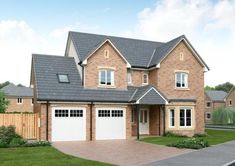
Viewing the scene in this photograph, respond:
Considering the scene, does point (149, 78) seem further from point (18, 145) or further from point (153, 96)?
point (18, 145)

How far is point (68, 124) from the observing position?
2742cm

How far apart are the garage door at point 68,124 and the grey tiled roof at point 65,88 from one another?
103 cm

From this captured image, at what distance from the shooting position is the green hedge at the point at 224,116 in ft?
205

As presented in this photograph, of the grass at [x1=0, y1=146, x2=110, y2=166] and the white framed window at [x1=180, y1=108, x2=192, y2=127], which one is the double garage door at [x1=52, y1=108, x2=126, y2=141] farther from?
the grass at [x1=0, y1=146, x2=110, y2=166]

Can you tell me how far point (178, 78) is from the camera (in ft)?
110

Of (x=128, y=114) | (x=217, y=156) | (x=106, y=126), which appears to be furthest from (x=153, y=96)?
(x=217, y=156)

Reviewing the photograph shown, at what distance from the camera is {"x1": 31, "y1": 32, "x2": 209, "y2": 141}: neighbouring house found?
27531 mm

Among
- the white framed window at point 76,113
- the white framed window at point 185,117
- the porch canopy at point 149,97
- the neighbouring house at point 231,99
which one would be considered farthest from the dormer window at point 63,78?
the neighbouring house at point 231,99

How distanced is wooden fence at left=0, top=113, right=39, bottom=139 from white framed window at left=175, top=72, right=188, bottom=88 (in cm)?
1429

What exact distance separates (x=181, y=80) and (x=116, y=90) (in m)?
7.28

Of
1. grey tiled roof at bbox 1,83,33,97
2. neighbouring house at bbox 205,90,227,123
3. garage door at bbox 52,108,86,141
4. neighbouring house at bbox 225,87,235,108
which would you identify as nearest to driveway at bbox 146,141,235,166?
garage door at bbox 52,108,86,141

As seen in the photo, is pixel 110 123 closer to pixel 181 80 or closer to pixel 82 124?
pixel 82 124

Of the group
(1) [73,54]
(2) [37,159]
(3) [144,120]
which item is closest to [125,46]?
(1) [73,54]

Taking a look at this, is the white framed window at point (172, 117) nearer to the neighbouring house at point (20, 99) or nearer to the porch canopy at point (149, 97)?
the porch canopy at point (149, 97)
